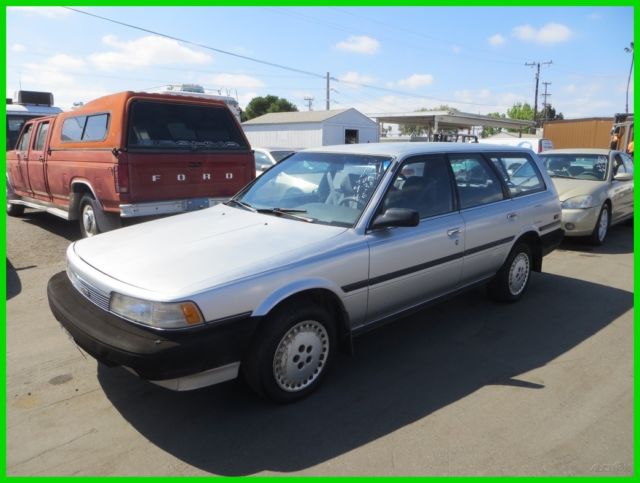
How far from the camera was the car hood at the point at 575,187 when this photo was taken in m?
8.03

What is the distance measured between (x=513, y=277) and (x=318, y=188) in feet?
8.26

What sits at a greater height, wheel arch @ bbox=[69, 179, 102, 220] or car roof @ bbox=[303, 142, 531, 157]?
car roof @ bbox=[303, 142, 531, 157]

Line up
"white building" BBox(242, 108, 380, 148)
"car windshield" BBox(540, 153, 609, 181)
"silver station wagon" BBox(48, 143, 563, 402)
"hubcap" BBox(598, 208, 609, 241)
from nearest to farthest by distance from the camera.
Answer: "silver station wagon" BBox(48, 143, 563, 402) → "hubcap" BBox(598, 208, 609, 241) → "car windshield" BBox(540, 153, 609, 181) → "white building" BBox(242, 108, 380, 148)

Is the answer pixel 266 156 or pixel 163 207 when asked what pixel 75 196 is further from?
pixel 266 156

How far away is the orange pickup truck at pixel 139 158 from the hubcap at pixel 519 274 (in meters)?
A: 4.23

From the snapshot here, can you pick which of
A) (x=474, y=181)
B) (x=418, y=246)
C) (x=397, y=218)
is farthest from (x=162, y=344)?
(x=474, y=181)

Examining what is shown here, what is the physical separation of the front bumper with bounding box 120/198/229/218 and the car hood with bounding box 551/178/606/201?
5.63 metres

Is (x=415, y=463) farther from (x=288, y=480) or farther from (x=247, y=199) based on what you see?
(x=247, y=199)

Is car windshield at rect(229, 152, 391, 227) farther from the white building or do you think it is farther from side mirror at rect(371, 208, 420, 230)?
the white building

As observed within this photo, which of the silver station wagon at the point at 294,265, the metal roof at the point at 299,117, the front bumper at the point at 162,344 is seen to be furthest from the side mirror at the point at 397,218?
the metal roof at the point at 299,117

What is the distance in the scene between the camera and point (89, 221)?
7.06 metres

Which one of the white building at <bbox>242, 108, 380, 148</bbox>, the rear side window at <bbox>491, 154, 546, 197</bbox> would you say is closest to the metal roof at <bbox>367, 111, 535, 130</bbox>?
the white building at <bbox>242, 108, 380, 148</bbox>

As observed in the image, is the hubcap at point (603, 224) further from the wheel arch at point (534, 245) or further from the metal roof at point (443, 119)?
the metal roof at point (443, 119)

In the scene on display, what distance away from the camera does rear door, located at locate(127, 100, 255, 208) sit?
6441 millimetres
